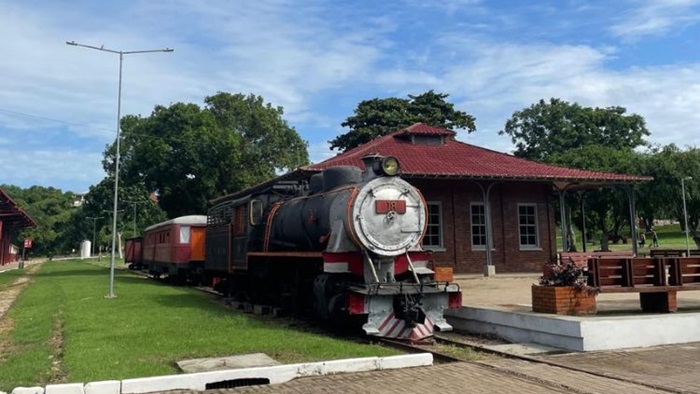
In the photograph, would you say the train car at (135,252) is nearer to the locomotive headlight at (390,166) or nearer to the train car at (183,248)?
the train car at (183,248)

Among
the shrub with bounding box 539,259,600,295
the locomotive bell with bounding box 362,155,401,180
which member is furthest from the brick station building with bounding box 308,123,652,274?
the shrub with bounding box 539,259,600,295

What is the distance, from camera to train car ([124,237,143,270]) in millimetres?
37875

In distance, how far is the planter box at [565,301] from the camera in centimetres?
970

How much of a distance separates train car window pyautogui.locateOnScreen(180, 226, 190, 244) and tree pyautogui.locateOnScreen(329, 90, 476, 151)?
19.2 metres

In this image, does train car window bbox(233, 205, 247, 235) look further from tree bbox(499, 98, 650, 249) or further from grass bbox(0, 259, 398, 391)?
tree bbox(499, 98, 650, 249)

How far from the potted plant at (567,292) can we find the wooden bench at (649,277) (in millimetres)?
257

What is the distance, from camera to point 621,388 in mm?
6402

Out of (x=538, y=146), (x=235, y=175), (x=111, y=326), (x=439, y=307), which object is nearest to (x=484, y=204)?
(x=439, y=307)

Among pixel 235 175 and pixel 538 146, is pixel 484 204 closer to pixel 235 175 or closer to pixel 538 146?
pixel 235 175

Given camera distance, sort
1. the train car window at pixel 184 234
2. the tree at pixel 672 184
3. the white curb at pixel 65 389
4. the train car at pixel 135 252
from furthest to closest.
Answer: the train car at pixel 135 252
the tree at pixel 672 184
the train car window at pixel 184 234
the white curb at pixel 65 389

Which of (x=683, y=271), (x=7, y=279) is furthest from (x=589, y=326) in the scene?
(x=7, y=279)

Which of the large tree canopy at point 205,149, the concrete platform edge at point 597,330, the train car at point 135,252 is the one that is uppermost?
the large tree canopy at point 205,149

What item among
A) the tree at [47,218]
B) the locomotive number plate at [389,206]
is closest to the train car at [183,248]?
the locomotive number plate at [389,206]

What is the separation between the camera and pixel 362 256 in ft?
35.0
